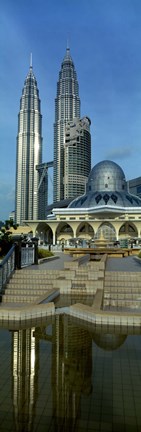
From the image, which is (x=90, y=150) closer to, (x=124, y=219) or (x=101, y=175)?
(x=101, y=175)

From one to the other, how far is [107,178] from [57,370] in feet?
258

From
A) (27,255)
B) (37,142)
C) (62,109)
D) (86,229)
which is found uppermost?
(62,109)

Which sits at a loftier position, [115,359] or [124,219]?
[124,219]

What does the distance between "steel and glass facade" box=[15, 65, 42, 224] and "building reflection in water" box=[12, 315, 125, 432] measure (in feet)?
456

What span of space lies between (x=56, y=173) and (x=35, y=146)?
2375cm

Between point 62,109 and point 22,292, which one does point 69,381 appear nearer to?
point 22,292

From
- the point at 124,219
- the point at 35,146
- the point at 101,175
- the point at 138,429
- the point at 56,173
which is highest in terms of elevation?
the point at 35,146

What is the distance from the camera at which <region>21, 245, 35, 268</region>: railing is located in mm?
15097

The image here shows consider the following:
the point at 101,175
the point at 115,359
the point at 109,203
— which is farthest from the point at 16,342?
the point at 101,175

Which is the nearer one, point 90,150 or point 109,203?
point 109,203

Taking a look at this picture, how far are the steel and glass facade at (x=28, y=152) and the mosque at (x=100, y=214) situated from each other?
6069 cm

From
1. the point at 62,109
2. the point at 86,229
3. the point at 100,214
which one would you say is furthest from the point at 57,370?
the point at 62,109

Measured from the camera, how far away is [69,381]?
171 inches

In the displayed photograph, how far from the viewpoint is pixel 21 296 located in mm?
10211
